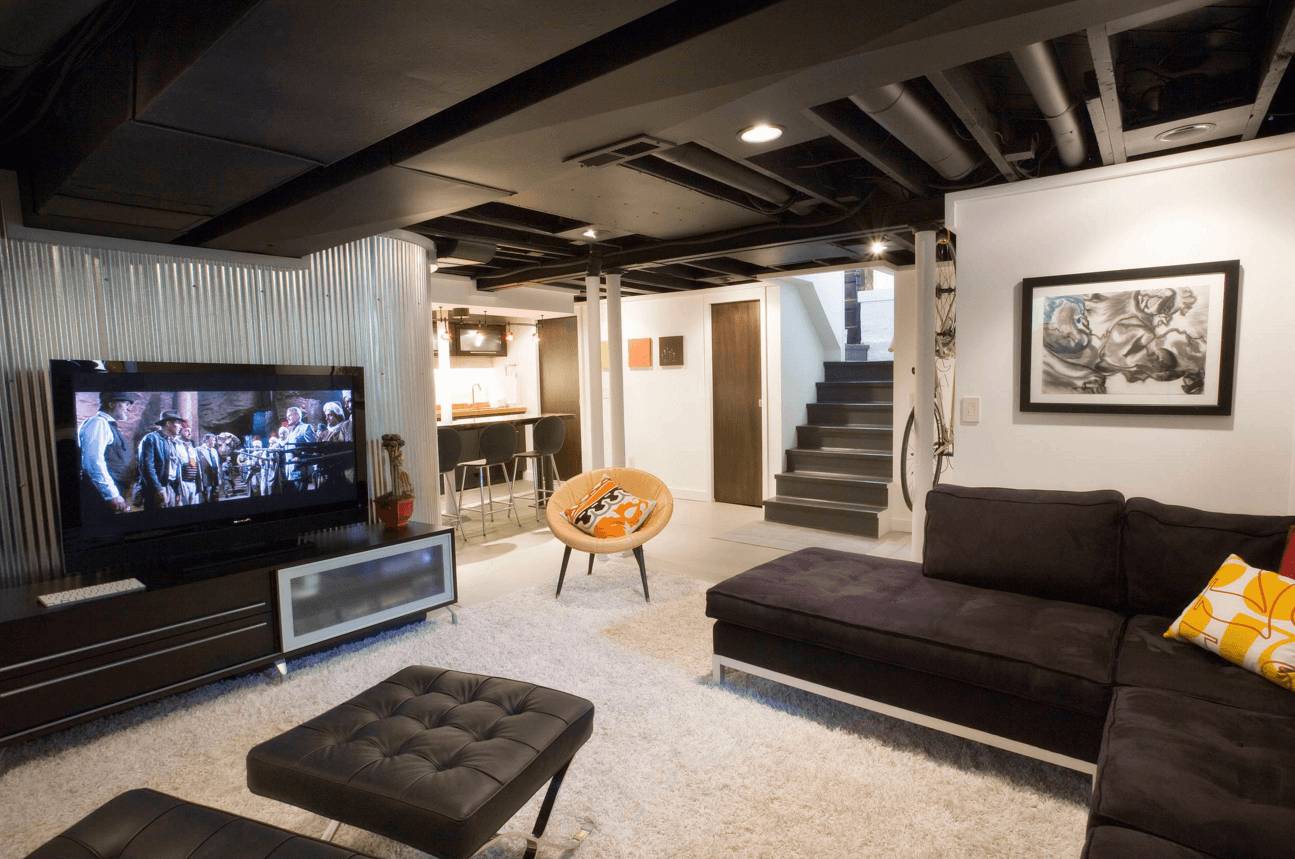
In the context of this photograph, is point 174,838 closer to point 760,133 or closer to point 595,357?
point 760,133

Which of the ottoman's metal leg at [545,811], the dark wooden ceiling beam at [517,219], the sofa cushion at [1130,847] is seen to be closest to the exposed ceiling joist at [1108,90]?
the sofa cushion at [1130,847]

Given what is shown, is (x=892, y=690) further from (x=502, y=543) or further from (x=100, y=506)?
(x=502, y=543)

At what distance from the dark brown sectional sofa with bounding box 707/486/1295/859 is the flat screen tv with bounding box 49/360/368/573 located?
2.24 metres

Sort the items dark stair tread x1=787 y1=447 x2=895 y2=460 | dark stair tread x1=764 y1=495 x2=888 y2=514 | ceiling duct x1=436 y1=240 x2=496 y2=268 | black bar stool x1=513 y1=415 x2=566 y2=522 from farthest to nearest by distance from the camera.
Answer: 1. black bar stool x1=513 y1=415 x2=566 y2=522
2. dark stair tread x1=787 y1=447 x2=895 y2=460
3. dark stair tread x1=764 y1=495 x2=888 y2=514
4. ceiling duct x1=436 y1=240 x2=496 y2=268

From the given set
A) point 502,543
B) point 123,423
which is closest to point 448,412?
point 502,543

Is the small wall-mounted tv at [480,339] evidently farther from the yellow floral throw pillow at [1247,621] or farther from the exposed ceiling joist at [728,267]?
the yellow floral throw pillow at [1247,621]

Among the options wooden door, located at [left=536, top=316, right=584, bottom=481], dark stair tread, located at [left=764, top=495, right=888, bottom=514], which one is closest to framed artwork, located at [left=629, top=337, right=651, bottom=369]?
wooden door, located at [left=536, top=316, right=584, bottom=481]

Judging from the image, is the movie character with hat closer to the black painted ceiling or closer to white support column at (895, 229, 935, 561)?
the black painted ceiling

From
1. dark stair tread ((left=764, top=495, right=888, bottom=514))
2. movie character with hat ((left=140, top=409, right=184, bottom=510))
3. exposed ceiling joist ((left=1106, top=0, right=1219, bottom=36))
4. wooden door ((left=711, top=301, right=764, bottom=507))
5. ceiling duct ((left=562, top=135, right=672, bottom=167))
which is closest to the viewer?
exposed ceiling joist ((left=1106, top=0, right=1219, bottom=36))

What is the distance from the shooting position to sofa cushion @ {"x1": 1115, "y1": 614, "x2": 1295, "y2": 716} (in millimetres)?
1849

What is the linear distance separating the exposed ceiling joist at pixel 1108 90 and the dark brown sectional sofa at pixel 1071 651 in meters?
1.46

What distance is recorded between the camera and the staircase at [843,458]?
5.75 metres

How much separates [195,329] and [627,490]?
2558 mm

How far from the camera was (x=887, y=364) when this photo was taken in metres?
6.90
